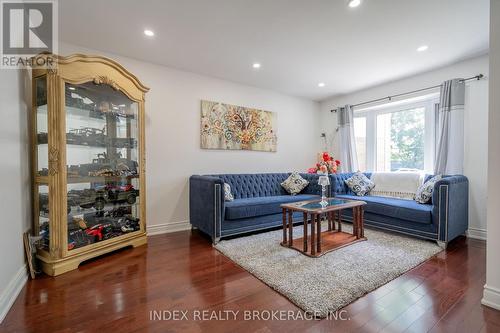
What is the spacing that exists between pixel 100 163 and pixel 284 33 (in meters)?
2.61

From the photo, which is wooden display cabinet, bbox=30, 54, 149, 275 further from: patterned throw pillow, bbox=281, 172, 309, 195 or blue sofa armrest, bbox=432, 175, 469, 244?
blue sofa armrest, bbox=432, 175, 469, 244

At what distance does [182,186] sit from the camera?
365 cm

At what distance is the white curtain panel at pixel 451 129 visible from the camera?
3.30m

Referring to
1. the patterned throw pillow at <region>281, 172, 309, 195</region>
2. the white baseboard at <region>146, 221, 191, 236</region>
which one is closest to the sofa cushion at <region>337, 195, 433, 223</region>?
the patterned throw pillow at <region>281, 172, 309, 195</region>

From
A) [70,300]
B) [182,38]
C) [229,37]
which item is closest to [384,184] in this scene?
[229,37]

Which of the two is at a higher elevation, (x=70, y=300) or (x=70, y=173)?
(x=70, y=173)

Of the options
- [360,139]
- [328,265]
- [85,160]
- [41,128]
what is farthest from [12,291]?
[360,139]

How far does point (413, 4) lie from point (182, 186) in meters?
3.52

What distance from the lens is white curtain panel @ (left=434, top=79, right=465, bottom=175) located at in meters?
3.30

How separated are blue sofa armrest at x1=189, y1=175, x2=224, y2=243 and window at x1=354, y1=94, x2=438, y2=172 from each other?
10.8 feet

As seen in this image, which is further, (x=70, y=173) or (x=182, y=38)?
(x=182, y=38)

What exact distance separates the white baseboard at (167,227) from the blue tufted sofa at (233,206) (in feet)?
0.67

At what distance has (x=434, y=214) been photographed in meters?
2.86

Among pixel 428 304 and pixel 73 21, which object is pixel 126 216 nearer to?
pixel 73 21
